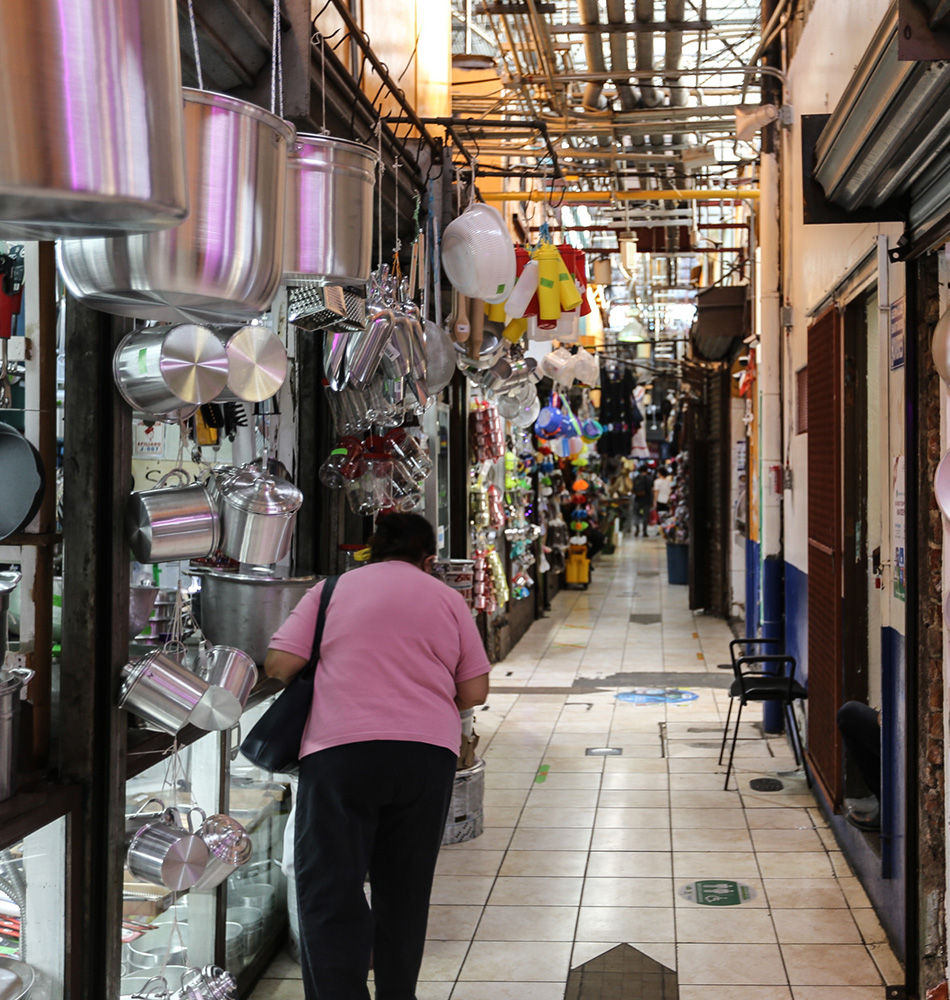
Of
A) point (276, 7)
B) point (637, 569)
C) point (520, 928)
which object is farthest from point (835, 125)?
point (637, 569)

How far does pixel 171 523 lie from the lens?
8.11 feet

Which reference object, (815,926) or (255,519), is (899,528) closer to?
(815,926)

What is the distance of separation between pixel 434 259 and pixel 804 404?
3.05m

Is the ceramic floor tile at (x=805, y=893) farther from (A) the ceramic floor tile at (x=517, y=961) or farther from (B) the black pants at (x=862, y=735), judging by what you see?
(A) the ceramic floor tile at (x=517, y=961)

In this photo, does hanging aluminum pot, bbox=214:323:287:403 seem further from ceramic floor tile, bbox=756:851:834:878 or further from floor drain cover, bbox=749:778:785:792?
floor drain cover, bbox=749:778:785:792

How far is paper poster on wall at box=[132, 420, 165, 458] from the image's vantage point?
11.2ft

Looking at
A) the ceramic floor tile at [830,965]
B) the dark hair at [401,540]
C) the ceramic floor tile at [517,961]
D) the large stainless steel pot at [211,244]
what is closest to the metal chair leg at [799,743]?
the ceramic floor tile at [830,965]

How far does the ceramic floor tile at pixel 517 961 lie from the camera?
3.84m

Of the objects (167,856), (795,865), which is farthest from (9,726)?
(795,865)

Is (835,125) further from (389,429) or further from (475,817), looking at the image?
(475,817)

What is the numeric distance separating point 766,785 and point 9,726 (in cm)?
497

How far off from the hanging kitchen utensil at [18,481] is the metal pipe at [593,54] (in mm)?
4576

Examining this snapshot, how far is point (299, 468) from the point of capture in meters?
4.42

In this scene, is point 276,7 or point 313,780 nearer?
point 276,7
